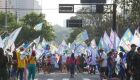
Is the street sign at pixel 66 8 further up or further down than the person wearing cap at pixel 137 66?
further up

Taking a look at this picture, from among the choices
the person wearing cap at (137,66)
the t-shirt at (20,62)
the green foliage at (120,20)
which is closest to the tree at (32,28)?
the green foliage at (120,20)

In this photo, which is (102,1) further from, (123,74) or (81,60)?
(123,74)

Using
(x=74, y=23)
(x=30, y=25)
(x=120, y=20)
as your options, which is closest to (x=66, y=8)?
(x=74, y=23)

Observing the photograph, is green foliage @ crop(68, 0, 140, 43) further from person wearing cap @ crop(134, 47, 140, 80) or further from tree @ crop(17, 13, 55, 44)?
person wearing cap @ crop(134, 47, 140, 80)

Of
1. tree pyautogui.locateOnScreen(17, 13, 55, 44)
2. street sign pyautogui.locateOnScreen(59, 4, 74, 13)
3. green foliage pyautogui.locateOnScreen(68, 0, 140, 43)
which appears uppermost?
street sign pyautogui.locateOnScreen(59, 4, 74, 13)

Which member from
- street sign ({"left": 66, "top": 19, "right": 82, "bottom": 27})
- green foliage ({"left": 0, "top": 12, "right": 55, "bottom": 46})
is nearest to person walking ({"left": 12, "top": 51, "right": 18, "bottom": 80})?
street sign ({"left": 66, "top": 19, "right": 82, "bottom": 27})

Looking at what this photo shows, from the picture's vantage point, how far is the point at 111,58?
91.1ft

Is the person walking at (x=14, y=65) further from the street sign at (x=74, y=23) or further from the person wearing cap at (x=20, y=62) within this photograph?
the street sign at (x=74, y=23)

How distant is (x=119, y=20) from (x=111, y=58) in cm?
4051

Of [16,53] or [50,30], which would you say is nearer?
[16,53]

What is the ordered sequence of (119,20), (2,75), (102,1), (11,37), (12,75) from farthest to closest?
(119,20)
(102,1)
(12,75)
(11,37)
(2,75)

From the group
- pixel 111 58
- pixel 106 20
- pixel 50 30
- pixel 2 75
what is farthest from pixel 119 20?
pixel 50 30

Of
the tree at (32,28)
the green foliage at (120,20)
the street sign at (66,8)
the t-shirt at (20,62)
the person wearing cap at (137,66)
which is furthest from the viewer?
the tree at (32,28)

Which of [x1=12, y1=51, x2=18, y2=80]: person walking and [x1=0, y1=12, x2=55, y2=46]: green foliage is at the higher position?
[x1=12, y1=51, x2=18, y2=80]: person walking
